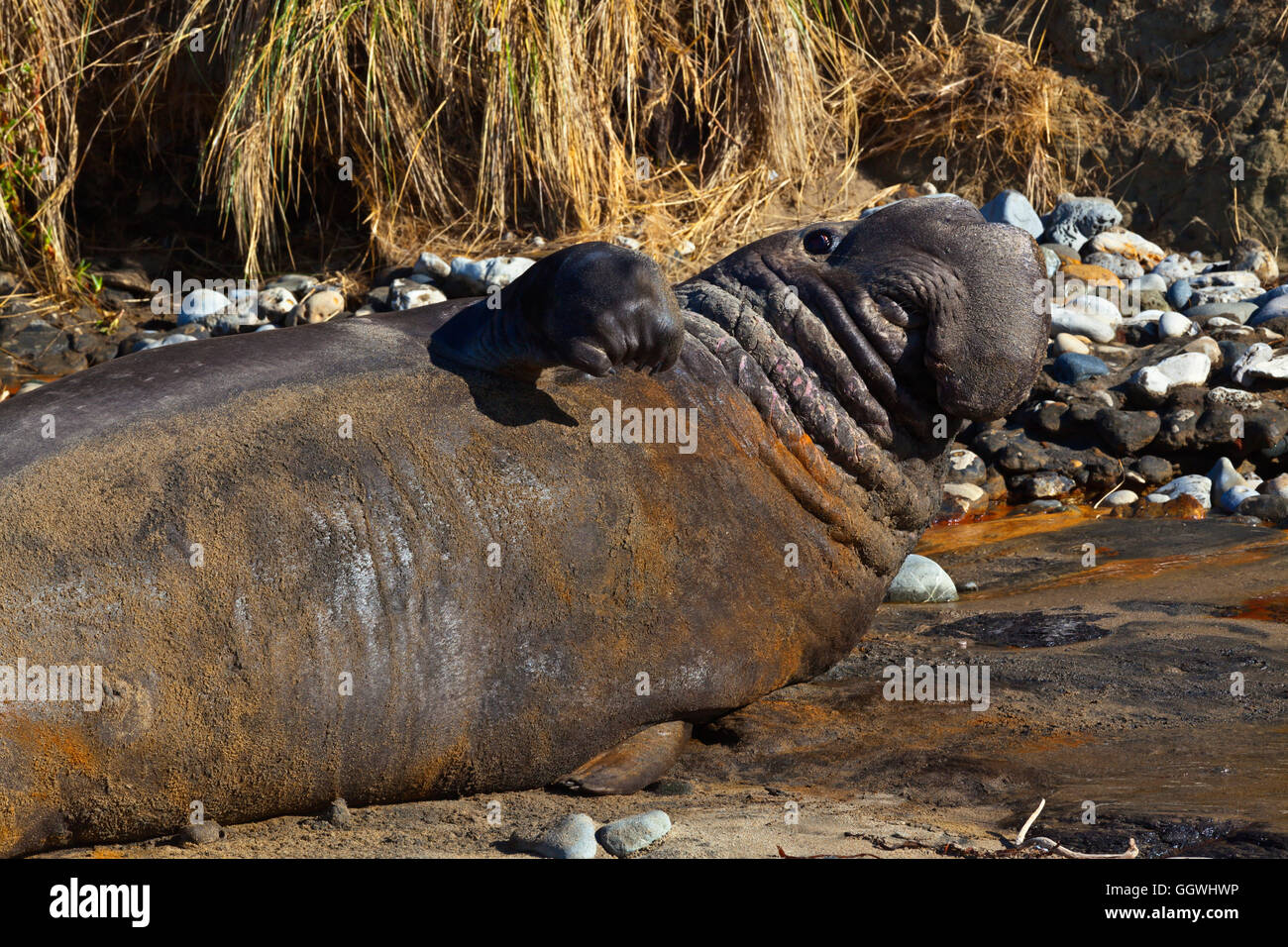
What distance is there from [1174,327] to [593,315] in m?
5.49

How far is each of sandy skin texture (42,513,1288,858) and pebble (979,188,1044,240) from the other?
4.21 meters

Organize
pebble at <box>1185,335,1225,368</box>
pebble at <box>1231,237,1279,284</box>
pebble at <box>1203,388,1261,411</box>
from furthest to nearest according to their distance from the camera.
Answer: pebble at <box>1231,237,1279,284</box> → pebble at <box>1185,335,1225,368</box> → pebble at <box>1203,388,1261,411</box>

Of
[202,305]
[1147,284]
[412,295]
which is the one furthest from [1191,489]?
[202,305]

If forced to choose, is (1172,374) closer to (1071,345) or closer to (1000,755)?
(1071,345)

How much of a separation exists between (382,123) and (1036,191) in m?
4.43

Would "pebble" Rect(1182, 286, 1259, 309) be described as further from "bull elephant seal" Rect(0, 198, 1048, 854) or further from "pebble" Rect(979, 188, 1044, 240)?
"bull elephant seal" Rect(0, 198, 1048, 854)

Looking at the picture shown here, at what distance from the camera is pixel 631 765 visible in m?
3.10

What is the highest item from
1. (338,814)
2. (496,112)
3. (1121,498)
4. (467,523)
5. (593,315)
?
(496,112)

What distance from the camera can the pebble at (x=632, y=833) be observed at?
259 cm

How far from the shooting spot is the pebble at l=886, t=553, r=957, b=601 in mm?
4754

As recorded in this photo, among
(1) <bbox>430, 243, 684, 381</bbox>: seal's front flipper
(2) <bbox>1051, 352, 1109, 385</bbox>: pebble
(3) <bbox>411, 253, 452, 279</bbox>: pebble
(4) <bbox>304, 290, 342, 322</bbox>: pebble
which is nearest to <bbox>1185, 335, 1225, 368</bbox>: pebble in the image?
(2) <bbox>1051, 352, 1109, 385</bbox>: pebble

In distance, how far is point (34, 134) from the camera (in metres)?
8.32

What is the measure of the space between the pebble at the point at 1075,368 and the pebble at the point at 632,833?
491cm

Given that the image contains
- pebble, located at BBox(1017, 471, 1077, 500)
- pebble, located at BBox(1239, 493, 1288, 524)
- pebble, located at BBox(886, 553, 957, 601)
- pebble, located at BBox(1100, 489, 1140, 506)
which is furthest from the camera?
pebble, located at BBox(1017, 471, 1077, 500)
